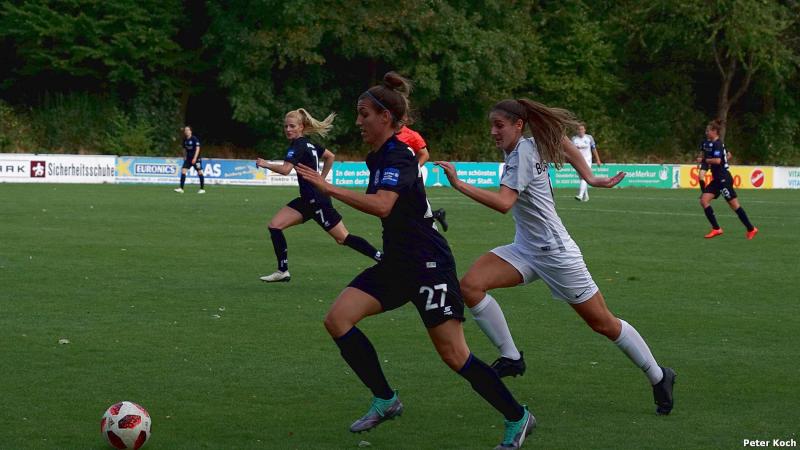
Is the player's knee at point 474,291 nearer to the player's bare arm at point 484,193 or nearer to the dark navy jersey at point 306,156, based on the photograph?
the player's bare arm at point 484,193

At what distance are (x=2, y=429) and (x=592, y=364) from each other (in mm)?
4092

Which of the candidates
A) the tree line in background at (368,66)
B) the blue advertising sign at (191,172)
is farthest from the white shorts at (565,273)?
the tree line in background at (368,66)

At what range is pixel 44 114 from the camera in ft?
157

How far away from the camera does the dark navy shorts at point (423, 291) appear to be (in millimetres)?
6270

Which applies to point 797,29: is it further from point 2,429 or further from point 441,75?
point 2,429

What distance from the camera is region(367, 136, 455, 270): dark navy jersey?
6.26m

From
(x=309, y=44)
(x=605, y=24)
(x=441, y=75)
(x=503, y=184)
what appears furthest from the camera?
(x=605, y=24)

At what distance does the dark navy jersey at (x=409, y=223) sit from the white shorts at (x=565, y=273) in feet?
3.71

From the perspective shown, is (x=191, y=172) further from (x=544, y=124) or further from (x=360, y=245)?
(x=544, y=124)

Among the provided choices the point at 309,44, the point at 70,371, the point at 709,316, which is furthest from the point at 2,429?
the point at 309,44

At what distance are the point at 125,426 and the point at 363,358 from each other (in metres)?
1.32

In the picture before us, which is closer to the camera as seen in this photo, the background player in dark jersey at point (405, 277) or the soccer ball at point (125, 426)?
the soccer ball at point (125, 426)

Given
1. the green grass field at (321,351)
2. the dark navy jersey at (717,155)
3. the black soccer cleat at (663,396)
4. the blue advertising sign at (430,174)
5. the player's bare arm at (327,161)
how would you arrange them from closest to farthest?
the green grass field at (321,351)
the black soccer cleat at (663,396)
the player's bare arm at (327,161)
the dark navy jersey at (717,155)
the blue advertising sign at (430,174)

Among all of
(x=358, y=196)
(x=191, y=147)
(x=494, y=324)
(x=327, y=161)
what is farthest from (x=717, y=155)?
(x=191, y=147)
